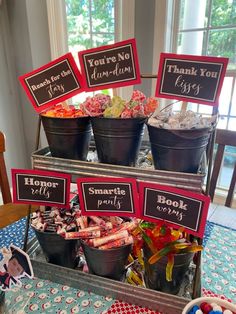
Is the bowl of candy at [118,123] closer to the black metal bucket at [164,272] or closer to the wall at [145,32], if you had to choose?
the black metal bucket at [164,272]

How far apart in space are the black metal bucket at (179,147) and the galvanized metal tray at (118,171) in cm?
3

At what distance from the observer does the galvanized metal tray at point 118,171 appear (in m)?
0.61

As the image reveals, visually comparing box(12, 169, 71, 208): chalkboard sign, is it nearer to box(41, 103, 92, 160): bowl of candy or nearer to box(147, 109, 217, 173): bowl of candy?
box(41, 103, 92, 160): bowl of candy

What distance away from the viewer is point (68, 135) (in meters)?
0.72

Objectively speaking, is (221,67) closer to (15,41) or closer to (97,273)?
(97,273)

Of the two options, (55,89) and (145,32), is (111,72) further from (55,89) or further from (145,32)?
(145,32)

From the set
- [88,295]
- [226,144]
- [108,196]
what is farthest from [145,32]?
[88,295]

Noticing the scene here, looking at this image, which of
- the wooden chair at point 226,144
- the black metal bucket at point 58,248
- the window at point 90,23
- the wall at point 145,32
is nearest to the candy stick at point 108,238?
the black metal bucket at point 58,248

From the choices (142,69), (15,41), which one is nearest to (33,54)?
(15,41)

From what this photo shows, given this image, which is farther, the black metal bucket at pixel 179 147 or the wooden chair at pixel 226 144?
the wooden chair at pixel 226 144

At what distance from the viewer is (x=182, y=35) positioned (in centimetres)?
192

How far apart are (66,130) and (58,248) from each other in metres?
0.37

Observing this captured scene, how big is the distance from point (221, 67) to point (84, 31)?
204 cm

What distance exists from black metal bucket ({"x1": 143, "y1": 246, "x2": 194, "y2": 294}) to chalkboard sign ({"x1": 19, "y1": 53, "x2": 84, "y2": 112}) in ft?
1.69
